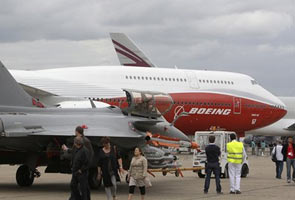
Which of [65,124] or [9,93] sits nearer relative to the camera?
[65,124]

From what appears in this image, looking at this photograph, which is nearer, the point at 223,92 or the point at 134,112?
the point at 134,112

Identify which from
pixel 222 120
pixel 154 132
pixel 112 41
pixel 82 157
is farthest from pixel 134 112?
pixel 112 41

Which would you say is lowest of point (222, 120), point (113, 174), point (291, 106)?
point (113, 174)

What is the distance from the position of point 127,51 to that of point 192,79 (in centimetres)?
1157

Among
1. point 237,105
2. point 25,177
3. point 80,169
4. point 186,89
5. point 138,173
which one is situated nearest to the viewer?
point 80,169

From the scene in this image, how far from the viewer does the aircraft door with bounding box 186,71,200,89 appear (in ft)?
134

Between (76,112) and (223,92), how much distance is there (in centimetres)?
2275

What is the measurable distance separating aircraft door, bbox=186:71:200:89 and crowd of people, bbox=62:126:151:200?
23.9m

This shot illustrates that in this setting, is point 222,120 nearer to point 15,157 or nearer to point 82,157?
point 15,157

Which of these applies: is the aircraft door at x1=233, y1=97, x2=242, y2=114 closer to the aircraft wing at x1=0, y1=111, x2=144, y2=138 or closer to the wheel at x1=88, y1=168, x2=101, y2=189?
the aircraft wing at x1=0, y1=111, x2=144, y2=138

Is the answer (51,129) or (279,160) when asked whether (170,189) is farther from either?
(279,160)

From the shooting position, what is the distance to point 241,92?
4238 centimetres

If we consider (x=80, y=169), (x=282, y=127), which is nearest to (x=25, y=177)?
(x=80, y=169)

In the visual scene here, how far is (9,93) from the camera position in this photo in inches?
765
